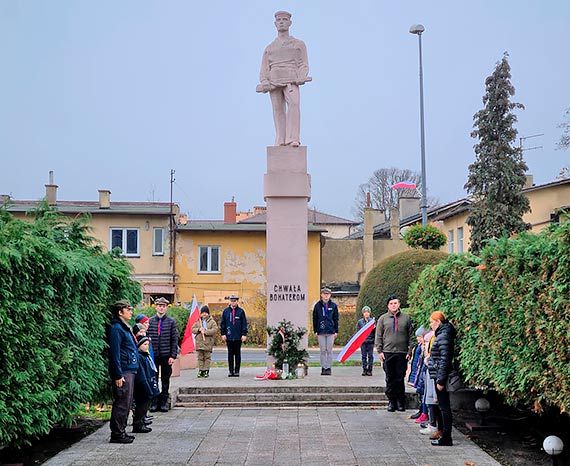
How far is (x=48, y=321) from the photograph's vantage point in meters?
8.82

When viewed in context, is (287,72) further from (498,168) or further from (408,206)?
(408,206)

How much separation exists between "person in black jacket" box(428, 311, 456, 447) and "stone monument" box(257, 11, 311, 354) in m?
7.03

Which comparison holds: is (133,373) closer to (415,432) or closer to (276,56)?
(415,432)

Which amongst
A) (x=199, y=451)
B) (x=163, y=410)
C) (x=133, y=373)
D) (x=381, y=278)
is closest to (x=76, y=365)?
(x=133, y=373)

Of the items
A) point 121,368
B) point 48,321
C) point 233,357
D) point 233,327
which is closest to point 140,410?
point 121,368

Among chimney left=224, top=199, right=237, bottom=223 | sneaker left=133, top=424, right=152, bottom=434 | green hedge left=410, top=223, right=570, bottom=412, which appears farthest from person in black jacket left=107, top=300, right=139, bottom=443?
chimney left=224, top=199, right=237, bottom=223

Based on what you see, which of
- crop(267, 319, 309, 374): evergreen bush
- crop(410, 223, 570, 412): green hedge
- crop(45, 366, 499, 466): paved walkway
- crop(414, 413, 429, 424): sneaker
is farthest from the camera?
crop(267, 319, 309, 374): evergreen bush

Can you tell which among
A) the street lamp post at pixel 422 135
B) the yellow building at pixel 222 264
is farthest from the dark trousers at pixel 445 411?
the yellow building at pixel 222 264

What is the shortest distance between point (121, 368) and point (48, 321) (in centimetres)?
172

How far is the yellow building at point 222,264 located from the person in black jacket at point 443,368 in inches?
1332

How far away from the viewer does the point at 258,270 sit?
44594 millimetres

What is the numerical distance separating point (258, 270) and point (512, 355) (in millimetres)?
35938

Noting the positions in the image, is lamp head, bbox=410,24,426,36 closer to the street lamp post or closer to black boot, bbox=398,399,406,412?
the street lamp post

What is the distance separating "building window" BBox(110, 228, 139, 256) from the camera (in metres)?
44.1
